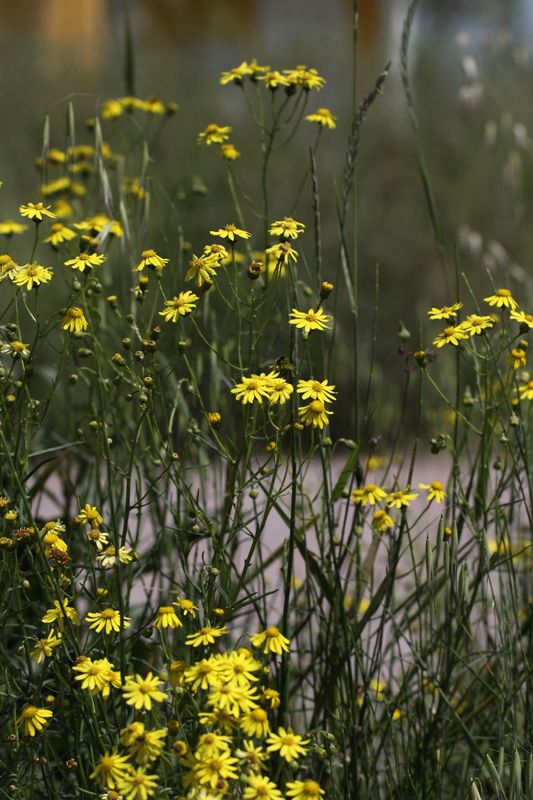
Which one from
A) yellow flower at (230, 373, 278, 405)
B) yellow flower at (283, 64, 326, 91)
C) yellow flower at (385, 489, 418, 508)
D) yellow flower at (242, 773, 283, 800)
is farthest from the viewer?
yellow flower at (283, 64, 326, 91)

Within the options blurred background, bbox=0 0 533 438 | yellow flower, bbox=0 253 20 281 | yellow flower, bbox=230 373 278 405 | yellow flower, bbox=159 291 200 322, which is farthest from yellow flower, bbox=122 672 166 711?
blurred background, bbox=0 0 533 438

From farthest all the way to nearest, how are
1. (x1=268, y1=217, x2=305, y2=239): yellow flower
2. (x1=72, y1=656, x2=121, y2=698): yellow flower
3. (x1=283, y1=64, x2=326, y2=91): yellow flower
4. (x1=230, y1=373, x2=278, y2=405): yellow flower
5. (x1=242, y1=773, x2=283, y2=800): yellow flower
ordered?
(x1=283, y1=64, x2=326, y2=91): yellow flower
(x1=268, y1=217, x2=305, y2=239): yellow flower
(x1=230, y1=373, x2=278, y2=405): yellow flower
(x1=72, y1=656, x2=121, y2=698): yellow flower
(x1=242, y1=773, x2=283, y2=800): yellow flower

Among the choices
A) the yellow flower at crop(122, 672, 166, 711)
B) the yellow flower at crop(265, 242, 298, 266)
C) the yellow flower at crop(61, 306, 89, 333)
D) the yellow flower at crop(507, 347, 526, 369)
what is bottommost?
the yellow flower at crop(122, 672, 166, 711)

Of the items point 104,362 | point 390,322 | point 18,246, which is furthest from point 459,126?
point 104,362

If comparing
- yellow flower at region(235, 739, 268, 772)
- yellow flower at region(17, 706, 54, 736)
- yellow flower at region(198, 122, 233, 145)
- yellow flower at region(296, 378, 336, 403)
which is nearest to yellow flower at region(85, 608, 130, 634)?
yellow flower at region(17, 706, 54, 736)

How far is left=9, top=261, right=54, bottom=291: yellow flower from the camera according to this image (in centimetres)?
156

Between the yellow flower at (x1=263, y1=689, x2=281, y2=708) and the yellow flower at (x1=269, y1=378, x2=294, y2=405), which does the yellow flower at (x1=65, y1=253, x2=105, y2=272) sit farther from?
the yellow flower at (x1=263, y1=689, x2=281, y2=708)

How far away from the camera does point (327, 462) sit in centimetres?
192

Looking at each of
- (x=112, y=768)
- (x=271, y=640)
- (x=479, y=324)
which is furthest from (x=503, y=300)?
(x=112, y=768)

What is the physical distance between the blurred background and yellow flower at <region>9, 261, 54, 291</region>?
Answer: 318 cm

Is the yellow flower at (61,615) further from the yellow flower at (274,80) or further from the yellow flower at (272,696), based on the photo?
the yellow flower at (274,80)

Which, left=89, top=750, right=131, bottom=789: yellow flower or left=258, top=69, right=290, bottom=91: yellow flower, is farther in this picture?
left=258, top=69, right=290, bottom=91: yellow flower

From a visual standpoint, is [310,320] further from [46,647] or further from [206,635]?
[46,647]

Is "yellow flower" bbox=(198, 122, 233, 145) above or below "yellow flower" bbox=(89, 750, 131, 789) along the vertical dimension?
above
